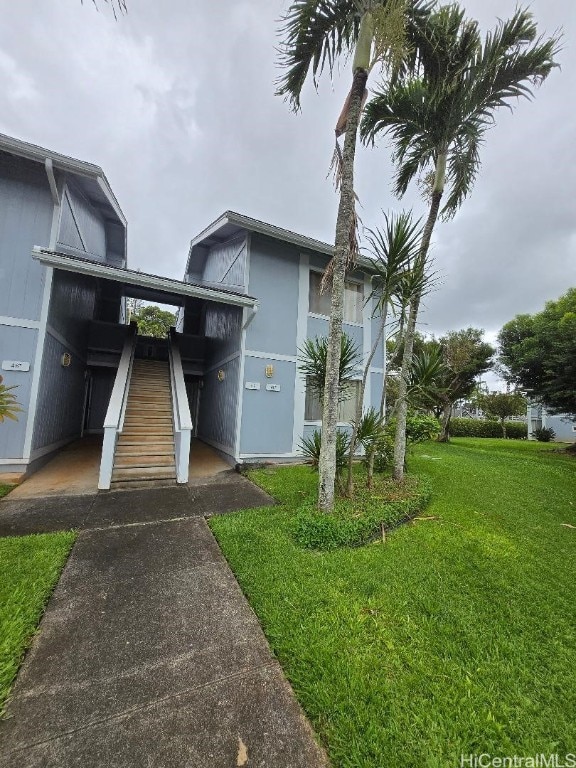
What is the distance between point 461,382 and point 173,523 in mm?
18550

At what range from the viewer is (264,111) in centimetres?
802

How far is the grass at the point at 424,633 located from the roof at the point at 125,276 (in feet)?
15.6

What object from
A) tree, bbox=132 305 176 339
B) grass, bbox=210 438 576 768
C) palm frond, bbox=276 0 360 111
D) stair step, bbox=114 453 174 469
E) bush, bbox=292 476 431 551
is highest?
tree, bbox=132 305 176 339

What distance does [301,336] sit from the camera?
835 cm

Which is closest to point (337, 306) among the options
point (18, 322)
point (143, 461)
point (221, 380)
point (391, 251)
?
point (391, 251)

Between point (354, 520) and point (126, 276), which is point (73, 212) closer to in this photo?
point (126, 276)

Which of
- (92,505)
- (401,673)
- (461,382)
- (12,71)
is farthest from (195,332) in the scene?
(461,382)

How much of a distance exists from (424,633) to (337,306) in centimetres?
363

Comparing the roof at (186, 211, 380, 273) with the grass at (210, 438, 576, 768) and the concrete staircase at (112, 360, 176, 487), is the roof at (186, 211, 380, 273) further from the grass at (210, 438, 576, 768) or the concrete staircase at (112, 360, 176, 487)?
the grass at (210, 438, 576, 768)

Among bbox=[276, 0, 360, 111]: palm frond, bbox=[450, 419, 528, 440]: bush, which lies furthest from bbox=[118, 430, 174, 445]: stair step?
bbox=[450, 419, 528, 440]: bush

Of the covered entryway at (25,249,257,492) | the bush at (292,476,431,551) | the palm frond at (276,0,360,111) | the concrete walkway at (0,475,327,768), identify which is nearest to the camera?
the concrete walkway at (0,475,327,768)

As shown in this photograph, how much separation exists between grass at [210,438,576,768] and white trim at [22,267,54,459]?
175 inches

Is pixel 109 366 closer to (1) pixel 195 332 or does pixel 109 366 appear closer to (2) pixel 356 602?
(1) pixel 195 332

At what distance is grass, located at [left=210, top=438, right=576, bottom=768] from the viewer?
1.62 meters
